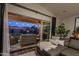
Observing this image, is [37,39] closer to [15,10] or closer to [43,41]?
[43,41]

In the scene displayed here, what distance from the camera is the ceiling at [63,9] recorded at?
2200 millimetres

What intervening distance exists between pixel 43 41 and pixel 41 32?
0.21m

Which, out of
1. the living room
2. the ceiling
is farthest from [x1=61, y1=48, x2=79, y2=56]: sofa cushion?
the ceiling

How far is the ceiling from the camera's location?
2200 mm

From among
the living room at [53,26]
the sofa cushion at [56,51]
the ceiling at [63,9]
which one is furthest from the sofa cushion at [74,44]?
the ceiling at [63,9]

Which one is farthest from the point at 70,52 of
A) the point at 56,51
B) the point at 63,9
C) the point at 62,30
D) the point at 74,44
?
the point at 63,9

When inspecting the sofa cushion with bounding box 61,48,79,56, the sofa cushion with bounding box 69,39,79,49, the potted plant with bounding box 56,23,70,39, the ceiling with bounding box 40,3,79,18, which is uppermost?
the ceiling with bounding box 40,3,79,18

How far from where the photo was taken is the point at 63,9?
228cm

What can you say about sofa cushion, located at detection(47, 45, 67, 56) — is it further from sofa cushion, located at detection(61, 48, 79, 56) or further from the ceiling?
the ceiling

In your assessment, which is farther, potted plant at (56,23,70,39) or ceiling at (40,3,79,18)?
potted plant at (56,23,70,39)

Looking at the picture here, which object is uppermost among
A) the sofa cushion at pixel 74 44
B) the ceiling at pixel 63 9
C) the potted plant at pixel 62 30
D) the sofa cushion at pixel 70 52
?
the ceiling at pixel 63 9

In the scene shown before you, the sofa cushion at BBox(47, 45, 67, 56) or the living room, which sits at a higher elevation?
the living room

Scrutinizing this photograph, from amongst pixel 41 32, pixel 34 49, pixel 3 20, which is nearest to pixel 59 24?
pixel 41 32

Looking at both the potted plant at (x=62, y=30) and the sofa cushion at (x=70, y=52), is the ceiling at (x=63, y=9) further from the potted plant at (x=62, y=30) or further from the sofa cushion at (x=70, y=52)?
the sofa cushion at (x=70, y=52)
